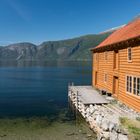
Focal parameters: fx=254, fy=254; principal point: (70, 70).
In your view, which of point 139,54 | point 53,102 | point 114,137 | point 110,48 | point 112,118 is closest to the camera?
point 114,137

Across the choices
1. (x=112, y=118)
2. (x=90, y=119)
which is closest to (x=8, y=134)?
(x=90, y=119)

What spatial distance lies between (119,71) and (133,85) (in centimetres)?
482

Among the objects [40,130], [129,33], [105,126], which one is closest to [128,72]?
[129,33]

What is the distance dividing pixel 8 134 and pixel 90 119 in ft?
29.6

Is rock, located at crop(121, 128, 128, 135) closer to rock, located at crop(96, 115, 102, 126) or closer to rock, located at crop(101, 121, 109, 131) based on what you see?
rock, located at crop(101, 121, 109, 131)

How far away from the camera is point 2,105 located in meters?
43.4

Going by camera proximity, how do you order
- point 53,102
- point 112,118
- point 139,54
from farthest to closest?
point 53,102, point 139,54, point 112,118

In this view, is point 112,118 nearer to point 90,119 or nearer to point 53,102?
point 90,119

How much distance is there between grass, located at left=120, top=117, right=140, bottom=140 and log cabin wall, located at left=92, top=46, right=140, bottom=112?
12.6ft

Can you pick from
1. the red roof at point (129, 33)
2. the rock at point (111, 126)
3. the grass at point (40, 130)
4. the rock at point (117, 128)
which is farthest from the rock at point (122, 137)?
the red roof at point (129, 33)

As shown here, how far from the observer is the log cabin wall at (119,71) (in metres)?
25.3

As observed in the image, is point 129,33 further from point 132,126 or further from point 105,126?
point 132,126

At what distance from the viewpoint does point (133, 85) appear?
26016 mm

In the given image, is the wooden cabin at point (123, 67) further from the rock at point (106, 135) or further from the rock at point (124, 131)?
the rock at point (124, 131)
